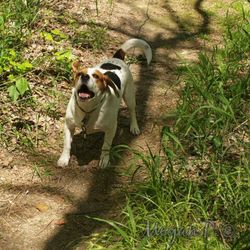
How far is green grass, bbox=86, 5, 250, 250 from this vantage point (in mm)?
2824

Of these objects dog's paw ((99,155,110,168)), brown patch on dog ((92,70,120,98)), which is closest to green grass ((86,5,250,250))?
dog's paw ((99,155,110,168))

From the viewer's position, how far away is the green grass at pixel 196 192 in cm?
282

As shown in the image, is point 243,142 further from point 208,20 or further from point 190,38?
point 208,20

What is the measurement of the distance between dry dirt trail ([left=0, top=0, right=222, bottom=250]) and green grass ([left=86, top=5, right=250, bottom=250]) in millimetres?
247

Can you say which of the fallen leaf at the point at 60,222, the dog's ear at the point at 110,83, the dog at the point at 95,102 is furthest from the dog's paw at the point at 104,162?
the fallen leaf at the point at 60,222

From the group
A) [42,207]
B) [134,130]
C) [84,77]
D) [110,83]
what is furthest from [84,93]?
[134,130]

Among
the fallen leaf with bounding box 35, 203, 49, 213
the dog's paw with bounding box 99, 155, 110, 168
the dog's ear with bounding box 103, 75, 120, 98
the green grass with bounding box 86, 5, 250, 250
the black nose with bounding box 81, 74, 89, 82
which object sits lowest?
the fallen leaf with bounding box 35, 203, 49, 213

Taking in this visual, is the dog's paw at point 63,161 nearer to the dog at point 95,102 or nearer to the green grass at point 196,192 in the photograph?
the dog at point 95,102

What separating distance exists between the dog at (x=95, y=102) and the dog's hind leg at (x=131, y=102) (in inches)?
3.3

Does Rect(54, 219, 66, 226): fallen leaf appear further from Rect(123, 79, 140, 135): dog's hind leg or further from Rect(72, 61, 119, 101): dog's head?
Rect(123, 79, 140, 135): dog's hind leg

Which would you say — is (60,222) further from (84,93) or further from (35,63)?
Result: (35,63)

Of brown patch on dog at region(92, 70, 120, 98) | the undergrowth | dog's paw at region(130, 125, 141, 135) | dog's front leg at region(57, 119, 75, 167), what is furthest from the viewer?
dog's paw at region(130, 125, 141, 135)

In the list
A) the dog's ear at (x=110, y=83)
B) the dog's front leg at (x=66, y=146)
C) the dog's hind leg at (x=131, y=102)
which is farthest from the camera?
the dog's hind leg at (x=131, y=102)

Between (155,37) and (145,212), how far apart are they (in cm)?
352
